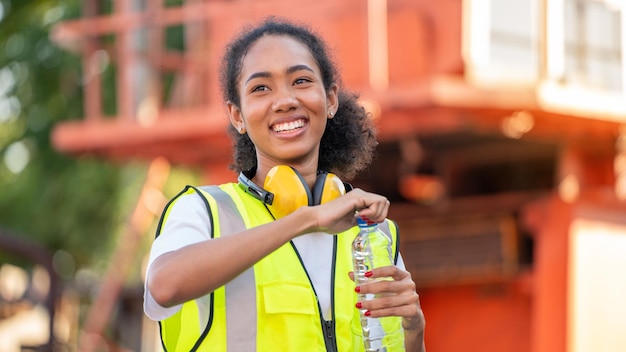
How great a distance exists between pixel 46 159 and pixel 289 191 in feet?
50.7

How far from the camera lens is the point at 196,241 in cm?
339

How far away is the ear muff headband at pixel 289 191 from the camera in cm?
365

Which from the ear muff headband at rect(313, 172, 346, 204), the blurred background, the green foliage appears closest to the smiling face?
the ear muff headband at rect(313, 172, 346, 204)

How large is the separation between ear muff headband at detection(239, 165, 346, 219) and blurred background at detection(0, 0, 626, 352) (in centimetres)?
542

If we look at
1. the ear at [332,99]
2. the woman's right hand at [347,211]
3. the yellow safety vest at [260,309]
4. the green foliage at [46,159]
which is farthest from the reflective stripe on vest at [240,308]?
the green foliage at [46,159]

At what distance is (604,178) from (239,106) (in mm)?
7613

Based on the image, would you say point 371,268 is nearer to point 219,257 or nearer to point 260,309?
point 260,309

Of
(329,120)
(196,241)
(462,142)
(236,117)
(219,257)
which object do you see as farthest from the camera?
(462,142)

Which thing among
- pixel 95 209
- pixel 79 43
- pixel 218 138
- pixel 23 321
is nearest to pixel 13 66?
pixel 95 209

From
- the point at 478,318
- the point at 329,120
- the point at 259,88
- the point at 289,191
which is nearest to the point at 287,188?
the point at 289,191

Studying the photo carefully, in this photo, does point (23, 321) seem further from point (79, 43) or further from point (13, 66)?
point (79, 43)

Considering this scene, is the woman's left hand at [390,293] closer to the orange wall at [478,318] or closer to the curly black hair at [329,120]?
the curly black hair at [329,120]

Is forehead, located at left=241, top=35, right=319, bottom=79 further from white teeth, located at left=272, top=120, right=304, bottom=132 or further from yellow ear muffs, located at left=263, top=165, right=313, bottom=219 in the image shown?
yellow ear muffs, located at left=263, top=165, right=313, bottom=219

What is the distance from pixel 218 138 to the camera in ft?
35.9
